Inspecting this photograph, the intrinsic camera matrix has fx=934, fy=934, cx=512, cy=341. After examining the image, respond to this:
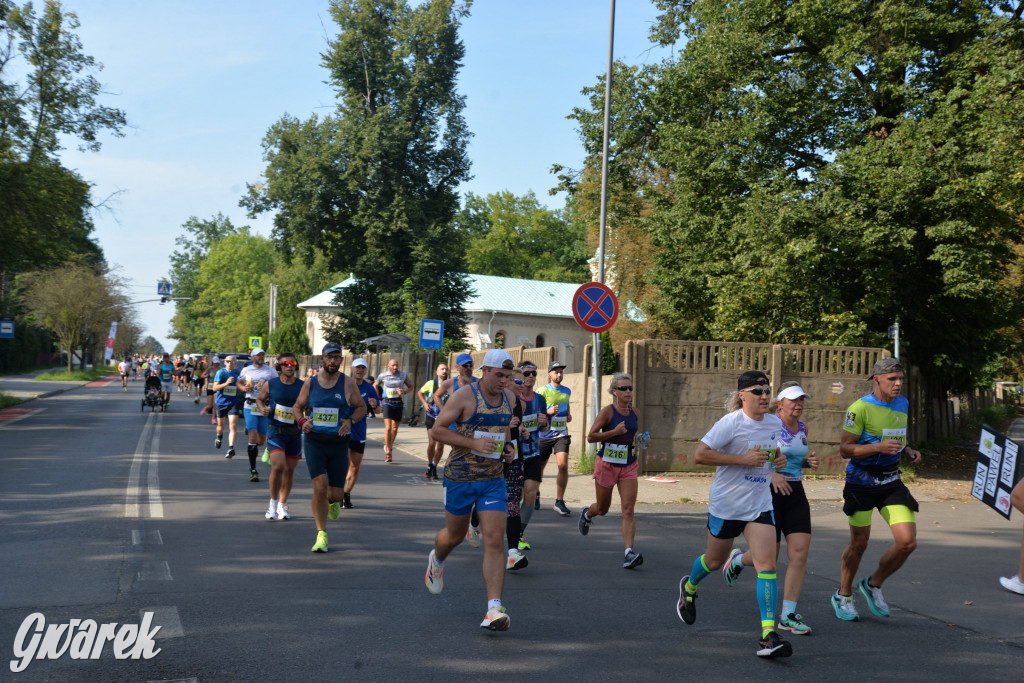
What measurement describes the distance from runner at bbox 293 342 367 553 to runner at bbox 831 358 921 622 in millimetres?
4644

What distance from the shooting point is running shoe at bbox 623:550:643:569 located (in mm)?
8516

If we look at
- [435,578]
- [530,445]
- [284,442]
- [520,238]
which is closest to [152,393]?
[284,442]

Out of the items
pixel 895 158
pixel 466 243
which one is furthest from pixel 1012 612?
pixel 466 243

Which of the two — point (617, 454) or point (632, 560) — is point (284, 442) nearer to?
point (617, 454)

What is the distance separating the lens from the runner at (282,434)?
10.2 meters

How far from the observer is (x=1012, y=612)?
7.25 metres

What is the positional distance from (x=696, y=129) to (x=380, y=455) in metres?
10.2

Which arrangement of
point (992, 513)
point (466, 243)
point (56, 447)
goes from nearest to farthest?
1. point (992, 513)
2. point (56, 447)
3. point (466, 243)

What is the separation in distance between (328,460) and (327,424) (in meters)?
0.38

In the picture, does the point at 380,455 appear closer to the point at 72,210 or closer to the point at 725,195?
the point at 725,195

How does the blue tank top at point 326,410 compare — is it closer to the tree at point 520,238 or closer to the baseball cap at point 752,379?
the baseball cap at point 752,379

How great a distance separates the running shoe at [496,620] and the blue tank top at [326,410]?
3557 millimetres

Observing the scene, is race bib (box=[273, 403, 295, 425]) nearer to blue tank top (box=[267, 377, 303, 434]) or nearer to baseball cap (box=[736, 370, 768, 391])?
blue tank top (box=[267, 377, 303, 434])

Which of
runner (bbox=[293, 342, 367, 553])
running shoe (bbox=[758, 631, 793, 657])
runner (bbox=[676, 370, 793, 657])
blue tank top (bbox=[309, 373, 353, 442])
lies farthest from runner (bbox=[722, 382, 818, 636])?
blue tank top (bbox=[309, 373, 353, 442])
